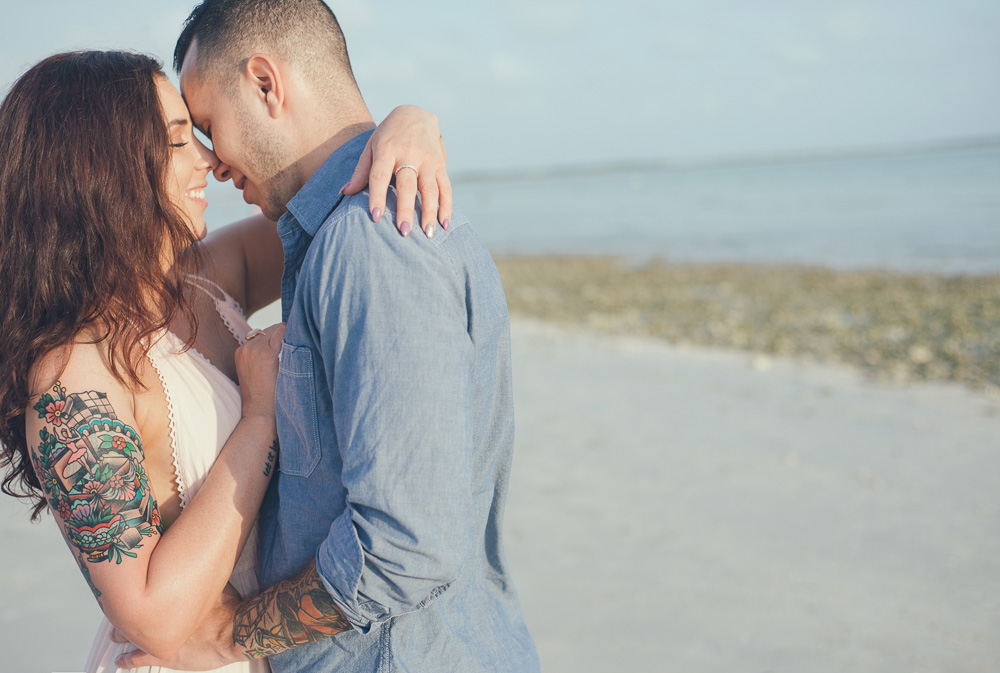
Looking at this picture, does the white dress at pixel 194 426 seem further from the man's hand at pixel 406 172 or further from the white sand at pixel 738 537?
the white sand at pixel 738 537

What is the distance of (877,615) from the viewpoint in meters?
4.41

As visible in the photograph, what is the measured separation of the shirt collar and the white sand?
3.17 metres

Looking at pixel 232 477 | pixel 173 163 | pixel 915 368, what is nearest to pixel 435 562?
pixel 232 477

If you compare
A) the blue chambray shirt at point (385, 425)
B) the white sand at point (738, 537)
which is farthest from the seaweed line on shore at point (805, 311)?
the blue chambray shirt at point (385, 425)

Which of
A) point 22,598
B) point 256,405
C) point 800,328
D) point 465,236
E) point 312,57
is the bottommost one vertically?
point 800,328

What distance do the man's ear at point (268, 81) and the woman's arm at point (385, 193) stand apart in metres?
0.26

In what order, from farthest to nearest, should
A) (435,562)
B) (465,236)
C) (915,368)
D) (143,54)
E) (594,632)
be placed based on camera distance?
(915,368), (594,632), (143,54), (465,236), (435,562)

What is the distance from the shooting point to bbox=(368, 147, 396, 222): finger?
1539mm

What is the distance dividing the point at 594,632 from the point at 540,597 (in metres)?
0.44

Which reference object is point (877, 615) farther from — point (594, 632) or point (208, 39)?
point (208, 39)

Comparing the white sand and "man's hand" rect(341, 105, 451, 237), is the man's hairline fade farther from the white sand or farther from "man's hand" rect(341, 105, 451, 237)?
the white sand

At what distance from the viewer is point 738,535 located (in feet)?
17.2

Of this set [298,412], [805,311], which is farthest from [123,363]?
[805,311]

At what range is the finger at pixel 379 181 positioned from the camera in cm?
154
